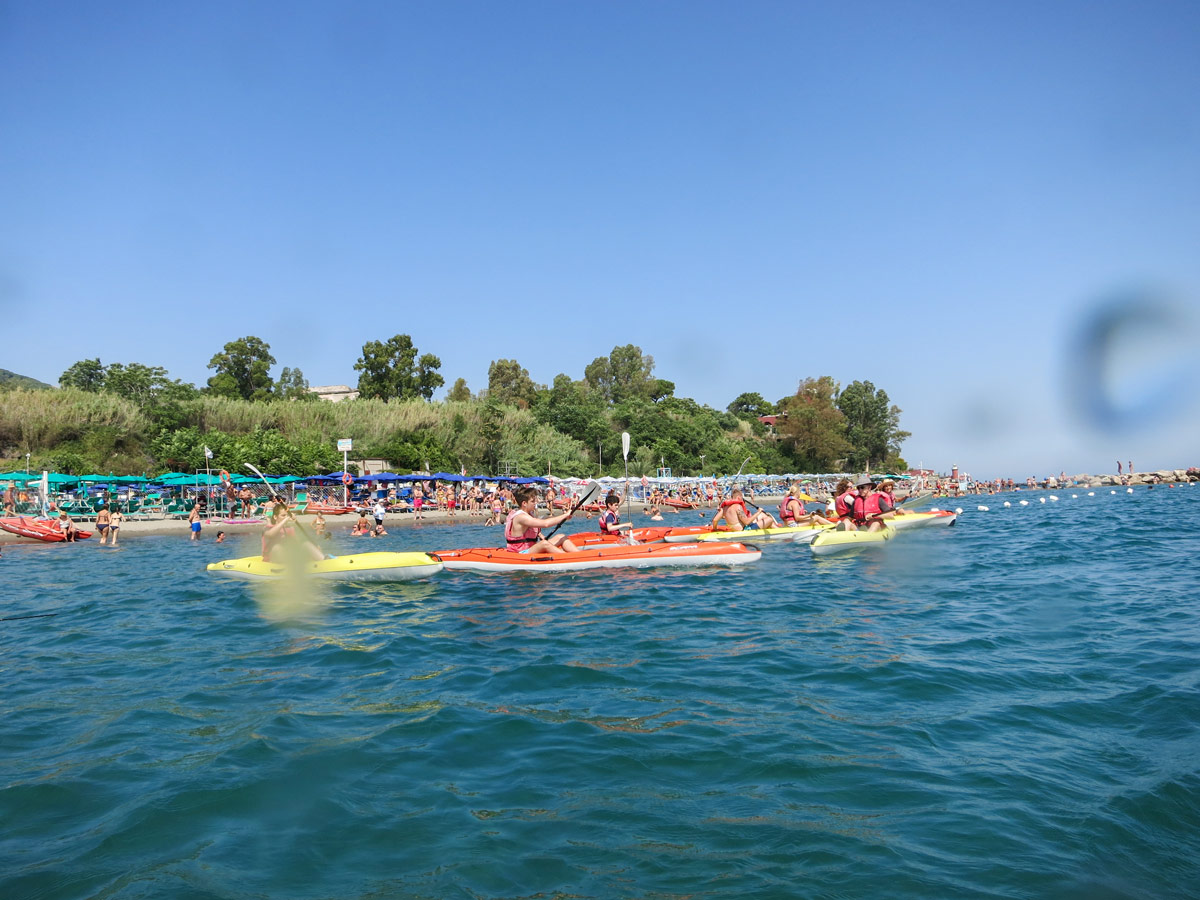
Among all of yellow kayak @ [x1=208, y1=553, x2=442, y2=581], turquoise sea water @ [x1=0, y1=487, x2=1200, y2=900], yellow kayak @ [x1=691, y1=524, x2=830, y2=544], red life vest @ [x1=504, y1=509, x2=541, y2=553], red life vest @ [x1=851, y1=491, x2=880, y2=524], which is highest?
red life vest @ [x1=851, y1=491, x2=880, y2=524]

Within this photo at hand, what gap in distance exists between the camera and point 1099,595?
11.5 meters

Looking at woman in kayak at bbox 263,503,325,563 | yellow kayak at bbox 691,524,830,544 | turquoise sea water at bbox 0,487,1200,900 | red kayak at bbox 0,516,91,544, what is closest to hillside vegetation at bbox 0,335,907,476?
red kayak at bbox 0,516,91,544

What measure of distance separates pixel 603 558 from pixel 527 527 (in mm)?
1454

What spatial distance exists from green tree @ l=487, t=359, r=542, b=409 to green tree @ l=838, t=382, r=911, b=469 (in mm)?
34044

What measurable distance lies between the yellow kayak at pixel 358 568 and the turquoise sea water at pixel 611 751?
2.09 meters

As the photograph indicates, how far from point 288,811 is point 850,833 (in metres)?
3.14

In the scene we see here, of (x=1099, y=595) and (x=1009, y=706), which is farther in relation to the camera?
(x=1099, y=595)

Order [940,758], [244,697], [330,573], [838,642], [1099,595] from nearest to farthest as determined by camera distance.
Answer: [940,758], [244,697], [838,642], [1099,595], [330,573]

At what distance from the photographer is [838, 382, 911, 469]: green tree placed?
84.3 m

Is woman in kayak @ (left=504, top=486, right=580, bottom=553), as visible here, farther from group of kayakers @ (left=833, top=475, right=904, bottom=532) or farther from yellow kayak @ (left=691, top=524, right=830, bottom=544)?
group of kayakers @ (left=833, top=475, right=904, bottom=532)

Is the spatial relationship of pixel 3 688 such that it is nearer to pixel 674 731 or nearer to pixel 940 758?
pixel 674 731

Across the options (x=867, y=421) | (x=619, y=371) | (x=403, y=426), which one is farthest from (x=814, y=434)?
(x=403, y=426)

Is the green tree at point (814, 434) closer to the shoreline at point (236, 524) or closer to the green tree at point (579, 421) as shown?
the green tree at point (579, 421)

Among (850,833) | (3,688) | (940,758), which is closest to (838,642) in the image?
(940,758)
